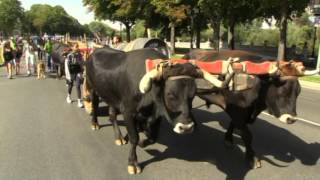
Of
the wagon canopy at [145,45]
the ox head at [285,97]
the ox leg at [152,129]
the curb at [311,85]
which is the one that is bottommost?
the curb at [311,85]

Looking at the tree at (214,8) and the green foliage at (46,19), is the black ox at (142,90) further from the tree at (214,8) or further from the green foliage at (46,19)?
the green foliage at (46,19)

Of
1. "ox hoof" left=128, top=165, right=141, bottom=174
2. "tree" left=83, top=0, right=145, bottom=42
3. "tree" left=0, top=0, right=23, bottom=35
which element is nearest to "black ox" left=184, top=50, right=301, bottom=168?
"ox hoof" left=128, top=165, right=141, bottom=174

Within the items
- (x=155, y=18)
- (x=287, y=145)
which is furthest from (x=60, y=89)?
(x=155, y=18)

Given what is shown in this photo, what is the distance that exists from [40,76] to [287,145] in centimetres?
1474

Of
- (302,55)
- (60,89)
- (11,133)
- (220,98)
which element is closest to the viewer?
(220,98)

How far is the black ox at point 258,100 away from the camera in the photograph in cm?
631

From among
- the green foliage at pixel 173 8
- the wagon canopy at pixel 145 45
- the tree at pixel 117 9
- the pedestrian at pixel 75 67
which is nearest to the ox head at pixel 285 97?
the wagon canopy at pixel 145 45

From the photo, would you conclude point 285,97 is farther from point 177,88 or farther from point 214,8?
point 214,8

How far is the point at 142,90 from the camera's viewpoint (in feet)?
18.1

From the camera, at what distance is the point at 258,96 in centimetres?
665

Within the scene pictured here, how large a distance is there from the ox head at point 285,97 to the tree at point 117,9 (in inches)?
1774

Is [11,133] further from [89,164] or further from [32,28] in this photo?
[32,28]

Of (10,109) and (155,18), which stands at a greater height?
(155,18)

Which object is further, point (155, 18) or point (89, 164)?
point (155, 18)
